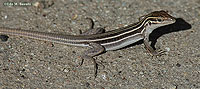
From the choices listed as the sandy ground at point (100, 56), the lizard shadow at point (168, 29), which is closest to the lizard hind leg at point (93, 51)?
the sandy ground at point (100, 56)

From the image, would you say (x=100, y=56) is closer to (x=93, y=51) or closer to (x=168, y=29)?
(x=93, y=51)

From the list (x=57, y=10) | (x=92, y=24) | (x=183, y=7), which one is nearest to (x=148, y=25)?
(x=92, y=24)

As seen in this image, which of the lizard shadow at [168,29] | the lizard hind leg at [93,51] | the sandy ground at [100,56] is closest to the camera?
the sandy ground at [100,56]

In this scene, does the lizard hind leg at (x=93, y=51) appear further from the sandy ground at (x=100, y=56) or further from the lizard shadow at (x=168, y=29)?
the lizard shadow at (x=168, y=29)

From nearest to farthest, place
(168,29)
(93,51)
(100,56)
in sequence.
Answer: (93,51) → (100,56) → (168,29)

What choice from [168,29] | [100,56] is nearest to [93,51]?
[100,56]

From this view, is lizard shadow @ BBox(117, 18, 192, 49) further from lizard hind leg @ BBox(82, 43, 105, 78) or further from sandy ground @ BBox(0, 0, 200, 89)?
lizard hind leg @ BBox(82, 43, 105, 78)

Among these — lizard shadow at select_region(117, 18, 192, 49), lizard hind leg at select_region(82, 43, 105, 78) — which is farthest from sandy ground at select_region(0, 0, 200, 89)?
lizard hind leg at select_region(82, 43, 105, 78)

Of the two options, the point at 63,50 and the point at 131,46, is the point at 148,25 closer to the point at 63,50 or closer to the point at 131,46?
the point at 131,46
